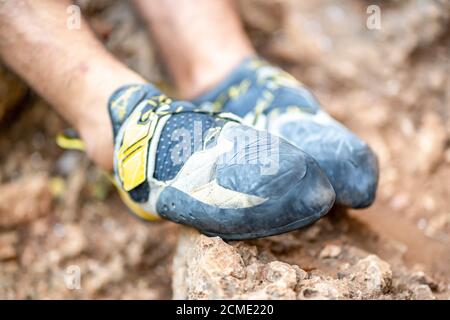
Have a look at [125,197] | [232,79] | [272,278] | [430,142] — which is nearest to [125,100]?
[125,197]

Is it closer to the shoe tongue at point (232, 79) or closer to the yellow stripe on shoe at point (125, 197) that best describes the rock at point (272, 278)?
the yellow stripe on shoe at point (125, 197)

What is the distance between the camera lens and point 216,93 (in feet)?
4.33

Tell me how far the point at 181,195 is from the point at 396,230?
58 centimetres

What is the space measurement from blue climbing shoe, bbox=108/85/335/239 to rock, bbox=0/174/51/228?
44 cm

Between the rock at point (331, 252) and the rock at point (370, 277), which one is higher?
the rock at point (370, 277)

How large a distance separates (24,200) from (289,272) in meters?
0.82

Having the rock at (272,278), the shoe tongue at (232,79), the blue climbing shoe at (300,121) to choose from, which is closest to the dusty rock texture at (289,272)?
the rock at (272,278)

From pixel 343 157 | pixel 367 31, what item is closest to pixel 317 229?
pixel 343 157

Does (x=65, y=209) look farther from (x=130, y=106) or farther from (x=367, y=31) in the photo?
(x=367, y=31)

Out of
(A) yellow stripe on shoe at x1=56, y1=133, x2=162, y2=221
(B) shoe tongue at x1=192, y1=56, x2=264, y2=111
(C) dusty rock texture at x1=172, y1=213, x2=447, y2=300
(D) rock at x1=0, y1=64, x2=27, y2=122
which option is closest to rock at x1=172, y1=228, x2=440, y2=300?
(C) dusty rock texture at x1=172, y1=213, x2=447, y2=300

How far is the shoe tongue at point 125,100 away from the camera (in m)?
1.06

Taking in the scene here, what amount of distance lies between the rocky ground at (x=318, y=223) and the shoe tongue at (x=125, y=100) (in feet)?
0.85

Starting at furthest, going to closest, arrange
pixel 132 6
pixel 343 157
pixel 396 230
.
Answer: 1. pixel 132 6
2. pixel 396 230
3. pixel 343 157

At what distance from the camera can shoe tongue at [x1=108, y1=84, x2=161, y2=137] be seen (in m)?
1.06
